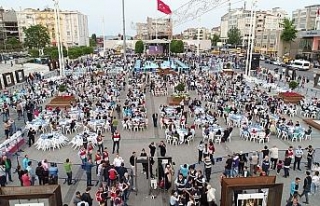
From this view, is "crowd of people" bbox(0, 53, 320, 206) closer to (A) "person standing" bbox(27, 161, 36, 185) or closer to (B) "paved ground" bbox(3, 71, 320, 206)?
(A) "person standing" bbox(27, 161, 36, 185)

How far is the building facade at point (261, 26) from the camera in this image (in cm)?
8540

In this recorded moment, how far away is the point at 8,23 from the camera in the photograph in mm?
108938

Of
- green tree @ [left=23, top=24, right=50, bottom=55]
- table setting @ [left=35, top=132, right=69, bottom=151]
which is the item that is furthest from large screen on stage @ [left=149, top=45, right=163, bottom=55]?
table setting @ [left=35, top=132, right=69, bottom=151]

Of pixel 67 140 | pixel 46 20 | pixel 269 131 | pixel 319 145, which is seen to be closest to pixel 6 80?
pixel 67 140

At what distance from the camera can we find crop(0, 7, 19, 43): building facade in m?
104

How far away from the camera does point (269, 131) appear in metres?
17.0

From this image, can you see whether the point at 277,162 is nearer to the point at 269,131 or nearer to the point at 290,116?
the point at 269,131

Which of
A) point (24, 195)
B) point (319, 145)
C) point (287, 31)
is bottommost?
point (319, 145)

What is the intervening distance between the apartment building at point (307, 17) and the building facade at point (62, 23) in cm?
8135

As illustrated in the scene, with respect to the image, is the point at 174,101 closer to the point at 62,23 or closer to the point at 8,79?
the point at 8,79

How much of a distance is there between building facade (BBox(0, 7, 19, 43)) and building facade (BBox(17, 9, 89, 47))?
227cm

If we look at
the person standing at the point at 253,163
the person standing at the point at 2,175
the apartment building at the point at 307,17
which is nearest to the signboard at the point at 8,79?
the person standing at the point at 2,175

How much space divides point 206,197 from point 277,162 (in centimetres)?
486

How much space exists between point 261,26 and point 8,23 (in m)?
96.5
